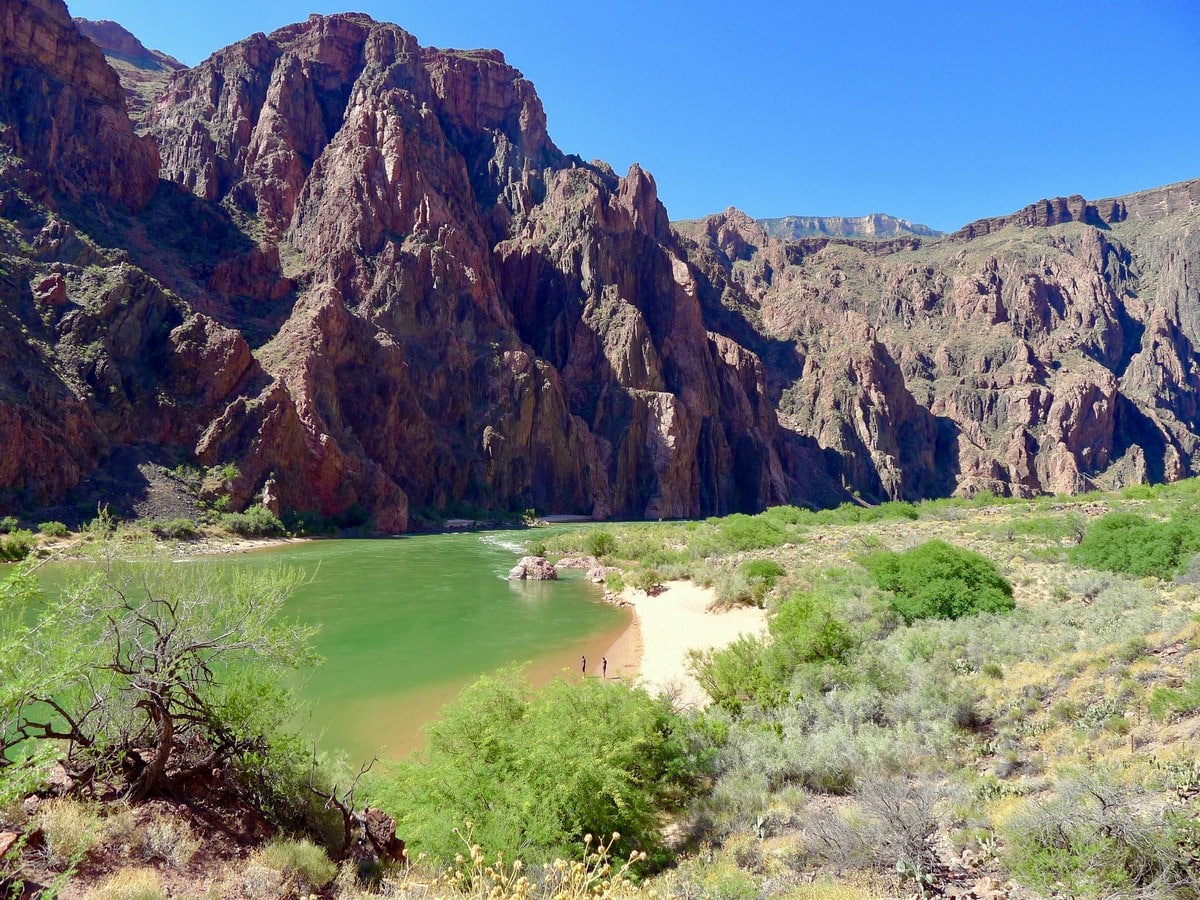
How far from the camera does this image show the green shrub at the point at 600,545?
41844 millimetres

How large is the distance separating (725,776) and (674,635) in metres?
13.2

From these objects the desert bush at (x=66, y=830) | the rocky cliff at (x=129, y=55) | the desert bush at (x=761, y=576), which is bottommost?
the desert bush at (x=761, y=576)

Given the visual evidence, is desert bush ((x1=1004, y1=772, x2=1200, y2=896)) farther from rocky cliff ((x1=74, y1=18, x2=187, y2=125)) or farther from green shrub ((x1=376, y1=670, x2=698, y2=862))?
rocky cliff ((x1=74, y1=18, x2=187, y2=125))

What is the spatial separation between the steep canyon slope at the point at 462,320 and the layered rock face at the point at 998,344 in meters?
0.75

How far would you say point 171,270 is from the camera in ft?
219

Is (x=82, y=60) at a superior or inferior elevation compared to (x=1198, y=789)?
superior

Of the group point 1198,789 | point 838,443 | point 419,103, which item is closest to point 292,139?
point 419,103

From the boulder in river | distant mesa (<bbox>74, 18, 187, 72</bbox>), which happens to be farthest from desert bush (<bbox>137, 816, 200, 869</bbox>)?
distant mesa (<bbox>74, 18, 187, 72</bbox>)

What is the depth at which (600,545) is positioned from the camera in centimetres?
4222

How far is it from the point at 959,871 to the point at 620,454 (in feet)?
282

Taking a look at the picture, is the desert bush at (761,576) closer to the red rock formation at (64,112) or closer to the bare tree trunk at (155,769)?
the bare tree trunk at (155,769)

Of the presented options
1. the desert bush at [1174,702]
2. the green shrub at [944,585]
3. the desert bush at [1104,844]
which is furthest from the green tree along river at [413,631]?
the desert bush at [1174,702]

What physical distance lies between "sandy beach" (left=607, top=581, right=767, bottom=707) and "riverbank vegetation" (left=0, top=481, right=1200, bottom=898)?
288 centimetres

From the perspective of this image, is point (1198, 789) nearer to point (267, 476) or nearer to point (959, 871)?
point (959, 871)
